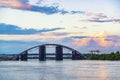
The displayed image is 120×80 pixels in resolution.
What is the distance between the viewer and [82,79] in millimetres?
67938

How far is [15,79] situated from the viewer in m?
69.7

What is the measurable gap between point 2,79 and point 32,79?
17.9 feet

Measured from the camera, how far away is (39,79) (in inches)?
2672

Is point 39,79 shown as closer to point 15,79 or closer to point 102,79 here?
point 15,79

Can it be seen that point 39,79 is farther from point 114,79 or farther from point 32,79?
point 114,79

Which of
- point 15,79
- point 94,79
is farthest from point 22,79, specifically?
point 94,79

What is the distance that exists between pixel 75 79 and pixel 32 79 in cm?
696

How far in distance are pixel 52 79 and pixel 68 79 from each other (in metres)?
2.61

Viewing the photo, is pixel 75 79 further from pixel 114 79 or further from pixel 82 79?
pixel 114 79

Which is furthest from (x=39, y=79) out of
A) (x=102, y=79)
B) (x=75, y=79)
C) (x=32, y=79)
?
(x=102, y=79)

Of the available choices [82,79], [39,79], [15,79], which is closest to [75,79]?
[82,79]

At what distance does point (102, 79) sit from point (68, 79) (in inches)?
216

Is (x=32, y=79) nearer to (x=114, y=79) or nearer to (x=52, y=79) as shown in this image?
(x=52, y=79)

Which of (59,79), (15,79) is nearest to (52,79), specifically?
(59,79)
